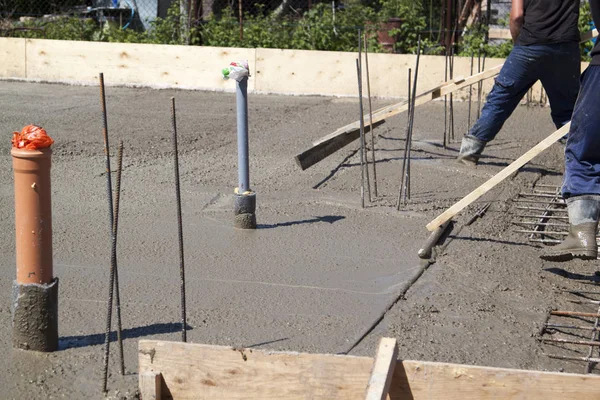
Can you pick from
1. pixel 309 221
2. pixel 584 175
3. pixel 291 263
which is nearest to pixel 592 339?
pixel 584 175

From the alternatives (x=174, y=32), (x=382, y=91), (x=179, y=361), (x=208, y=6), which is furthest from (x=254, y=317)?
(x=208, y=6)

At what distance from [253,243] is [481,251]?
1.42m

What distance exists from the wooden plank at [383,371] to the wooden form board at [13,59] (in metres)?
11.4

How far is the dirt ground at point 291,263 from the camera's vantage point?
144 inches

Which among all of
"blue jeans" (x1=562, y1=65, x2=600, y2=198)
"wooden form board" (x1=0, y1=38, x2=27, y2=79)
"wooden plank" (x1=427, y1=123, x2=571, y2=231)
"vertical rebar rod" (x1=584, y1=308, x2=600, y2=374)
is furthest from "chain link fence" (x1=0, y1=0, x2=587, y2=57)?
"vertical rebar rod" (x1=584, y1=308, x2=600, y2=374)

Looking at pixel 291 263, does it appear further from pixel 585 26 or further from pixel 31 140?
pixel 585 26

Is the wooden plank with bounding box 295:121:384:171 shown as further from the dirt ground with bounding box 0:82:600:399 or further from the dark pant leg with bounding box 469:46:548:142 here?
the dark pant leg with bounding box 469:46:548:142

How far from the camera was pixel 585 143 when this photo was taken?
427 cm

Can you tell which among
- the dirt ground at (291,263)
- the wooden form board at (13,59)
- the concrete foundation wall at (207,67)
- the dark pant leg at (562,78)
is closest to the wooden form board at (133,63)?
the concrete foundation wall at (207,67)

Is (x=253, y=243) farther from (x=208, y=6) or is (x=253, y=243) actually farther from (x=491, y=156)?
(x=208, y=6)

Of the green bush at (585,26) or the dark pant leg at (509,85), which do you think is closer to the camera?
the dark pant leg at (509,85)

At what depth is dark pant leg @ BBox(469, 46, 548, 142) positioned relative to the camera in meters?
6.59

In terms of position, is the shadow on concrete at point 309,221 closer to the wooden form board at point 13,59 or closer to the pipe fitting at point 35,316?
the pipe fitting at point 35,316

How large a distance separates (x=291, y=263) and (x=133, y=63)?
28.1 ft
